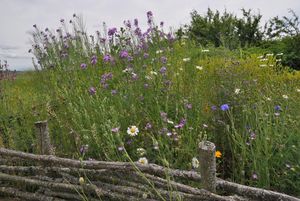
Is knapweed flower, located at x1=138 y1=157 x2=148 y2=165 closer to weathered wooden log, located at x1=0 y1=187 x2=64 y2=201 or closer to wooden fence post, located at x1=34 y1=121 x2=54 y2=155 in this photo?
weathered wooden log, located at x1=0 y1=187 x2=64 y2=201

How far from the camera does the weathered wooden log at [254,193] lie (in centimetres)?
174

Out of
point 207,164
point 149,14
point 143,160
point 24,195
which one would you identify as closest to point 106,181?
point 143,160

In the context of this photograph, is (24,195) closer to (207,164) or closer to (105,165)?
(105,165)

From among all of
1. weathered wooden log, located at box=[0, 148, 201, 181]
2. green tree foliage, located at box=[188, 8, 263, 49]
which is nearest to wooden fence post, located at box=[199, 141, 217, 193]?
weathered wooden log, located at box=[0, 148, 201, 181]

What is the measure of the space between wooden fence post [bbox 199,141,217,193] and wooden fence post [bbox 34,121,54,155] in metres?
1.35

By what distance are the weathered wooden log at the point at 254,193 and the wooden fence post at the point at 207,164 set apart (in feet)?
0.26

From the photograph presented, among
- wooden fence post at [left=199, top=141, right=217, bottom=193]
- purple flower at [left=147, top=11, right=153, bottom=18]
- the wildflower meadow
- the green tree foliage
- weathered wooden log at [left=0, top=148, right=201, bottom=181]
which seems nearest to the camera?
wooden fence post at [left=199, top=141, right=217, bottom=193]

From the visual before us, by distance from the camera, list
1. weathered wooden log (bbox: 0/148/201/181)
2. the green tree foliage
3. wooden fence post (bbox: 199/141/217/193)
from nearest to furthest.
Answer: wooden fence post (bbox: 199/141/217/193), weathered wooden log (bbox: 0/148/201/181), the green tree foliage

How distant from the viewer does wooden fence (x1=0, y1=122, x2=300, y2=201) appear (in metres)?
1.79

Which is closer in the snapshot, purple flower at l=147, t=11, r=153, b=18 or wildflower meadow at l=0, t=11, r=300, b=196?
wildflower meadow at l=0, t=11, r=300, b=196

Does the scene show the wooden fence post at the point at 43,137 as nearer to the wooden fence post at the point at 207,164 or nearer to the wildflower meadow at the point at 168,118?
the wildflower meadow at the point at 168,118

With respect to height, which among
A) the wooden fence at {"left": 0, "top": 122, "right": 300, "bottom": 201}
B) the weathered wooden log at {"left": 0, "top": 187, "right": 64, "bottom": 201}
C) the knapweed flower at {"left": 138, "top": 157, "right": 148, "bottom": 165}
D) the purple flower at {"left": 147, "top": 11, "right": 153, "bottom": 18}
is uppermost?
the purple flower at {"left": 147, "top": 11, "right": 153, "bottom": 18}

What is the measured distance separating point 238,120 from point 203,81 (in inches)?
35.4

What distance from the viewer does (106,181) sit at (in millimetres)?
2354
